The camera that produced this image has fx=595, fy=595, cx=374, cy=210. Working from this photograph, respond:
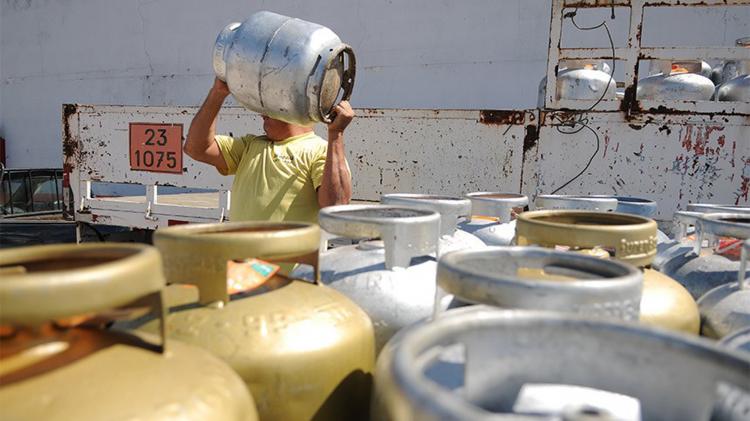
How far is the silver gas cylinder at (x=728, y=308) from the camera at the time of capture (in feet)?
4.56

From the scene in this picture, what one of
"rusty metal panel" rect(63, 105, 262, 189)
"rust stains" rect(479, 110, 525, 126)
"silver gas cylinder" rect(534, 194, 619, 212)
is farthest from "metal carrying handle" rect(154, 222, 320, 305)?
"rusty metal panel" rect(63, 105, 262, 189)

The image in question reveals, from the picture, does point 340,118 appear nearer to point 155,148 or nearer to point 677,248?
point 677,248

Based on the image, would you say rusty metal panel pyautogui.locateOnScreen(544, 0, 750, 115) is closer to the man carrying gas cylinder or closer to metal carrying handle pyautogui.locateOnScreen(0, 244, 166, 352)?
the man carrying gas cylinder

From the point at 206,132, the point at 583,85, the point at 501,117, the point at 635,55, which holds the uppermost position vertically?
the point at 635,55

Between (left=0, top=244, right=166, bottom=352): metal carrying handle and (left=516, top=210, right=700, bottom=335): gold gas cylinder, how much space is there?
851 mm

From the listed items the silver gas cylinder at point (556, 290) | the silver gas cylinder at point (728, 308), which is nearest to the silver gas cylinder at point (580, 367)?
the silver gas cylinder at point (556, 290)

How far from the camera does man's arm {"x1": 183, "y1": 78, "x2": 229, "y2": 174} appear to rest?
2312mm

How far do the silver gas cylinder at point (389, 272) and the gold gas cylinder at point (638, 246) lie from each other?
243 mm

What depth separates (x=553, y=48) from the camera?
3402mm

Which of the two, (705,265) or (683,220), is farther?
(683,220)

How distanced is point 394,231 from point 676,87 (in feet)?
11.4

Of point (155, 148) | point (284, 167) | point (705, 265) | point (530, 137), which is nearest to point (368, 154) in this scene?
point (530, 137)

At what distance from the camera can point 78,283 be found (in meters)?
0.66

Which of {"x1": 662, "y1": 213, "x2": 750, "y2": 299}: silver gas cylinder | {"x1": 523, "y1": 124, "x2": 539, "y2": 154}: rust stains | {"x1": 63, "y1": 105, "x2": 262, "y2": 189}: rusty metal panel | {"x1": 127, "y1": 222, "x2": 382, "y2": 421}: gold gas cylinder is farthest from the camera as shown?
{"x1": 63, "y1": 105, "x2": 262, "y2": 189}: rusty metal panel
